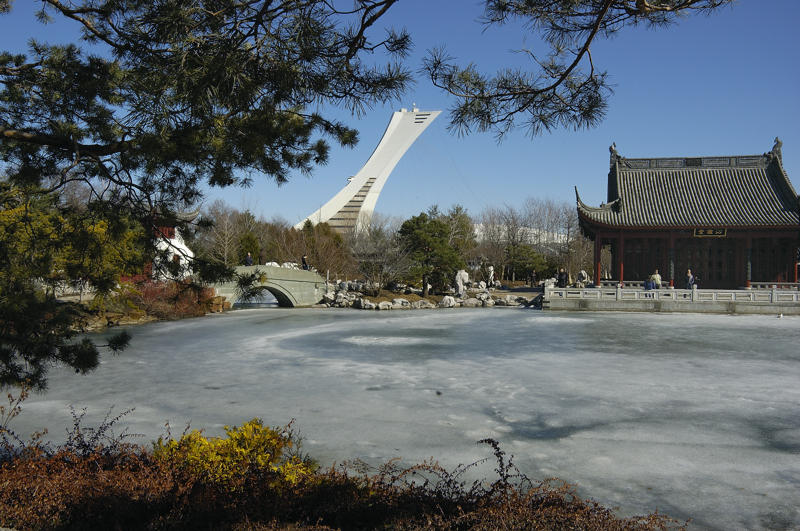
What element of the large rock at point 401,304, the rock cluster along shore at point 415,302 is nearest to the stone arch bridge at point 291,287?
the rock cluster along shore at point 415,302

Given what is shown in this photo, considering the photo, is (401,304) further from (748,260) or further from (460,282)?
(748,260)

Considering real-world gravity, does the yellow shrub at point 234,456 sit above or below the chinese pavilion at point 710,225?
below

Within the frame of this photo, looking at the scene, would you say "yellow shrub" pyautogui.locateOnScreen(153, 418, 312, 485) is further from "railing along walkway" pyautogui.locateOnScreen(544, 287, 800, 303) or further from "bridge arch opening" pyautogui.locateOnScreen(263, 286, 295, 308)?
"bridge arch opening" pyautogui.locateOnScreen(263, 286, 295, 308)

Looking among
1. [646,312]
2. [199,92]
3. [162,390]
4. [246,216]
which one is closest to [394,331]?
[162,390]

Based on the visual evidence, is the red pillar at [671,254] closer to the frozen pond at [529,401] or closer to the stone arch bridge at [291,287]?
the frozen pond at [529,401]

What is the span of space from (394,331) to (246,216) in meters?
19.9

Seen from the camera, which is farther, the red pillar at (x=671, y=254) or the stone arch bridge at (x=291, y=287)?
the red pillar at (x=671, y=254)

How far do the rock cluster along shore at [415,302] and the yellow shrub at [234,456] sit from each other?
63.0 ft

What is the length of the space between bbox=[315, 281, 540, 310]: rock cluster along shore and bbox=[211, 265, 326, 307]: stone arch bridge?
491 mm

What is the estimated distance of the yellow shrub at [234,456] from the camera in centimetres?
333

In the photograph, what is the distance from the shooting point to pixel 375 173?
224ft

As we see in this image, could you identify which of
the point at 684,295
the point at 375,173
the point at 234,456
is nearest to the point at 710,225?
the point at 684,295

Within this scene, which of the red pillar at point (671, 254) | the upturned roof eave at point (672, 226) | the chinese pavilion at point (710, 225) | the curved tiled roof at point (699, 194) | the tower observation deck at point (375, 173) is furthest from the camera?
the tower observation deck at point (375, 173)

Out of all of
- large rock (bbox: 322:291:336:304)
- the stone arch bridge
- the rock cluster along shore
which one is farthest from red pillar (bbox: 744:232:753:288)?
the stone arch bridge
